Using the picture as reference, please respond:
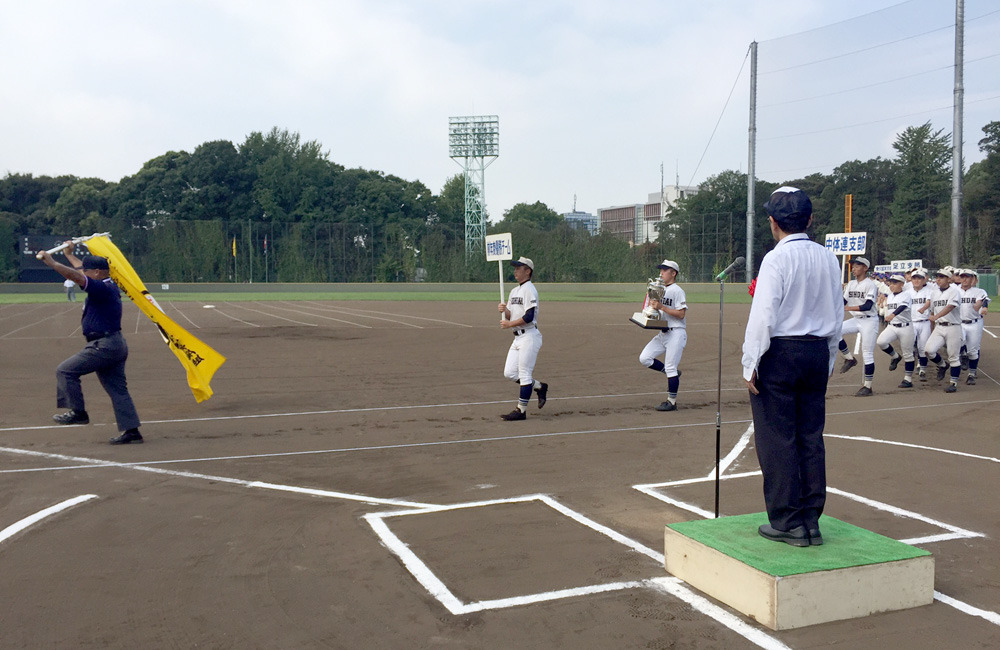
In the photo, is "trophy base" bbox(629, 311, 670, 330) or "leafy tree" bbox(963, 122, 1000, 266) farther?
"leafy tree" bbox(963, 122, 1000, 266)

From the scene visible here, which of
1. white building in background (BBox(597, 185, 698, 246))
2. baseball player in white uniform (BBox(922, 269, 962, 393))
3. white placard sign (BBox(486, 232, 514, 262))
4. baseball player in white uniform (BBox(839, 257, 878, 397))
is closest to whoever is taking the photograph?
white placard sign (BBox(486, 232, 514, 262))

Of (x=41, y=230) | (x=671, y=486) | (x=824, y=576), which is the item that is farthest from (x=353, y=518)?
(x=41, y=230)

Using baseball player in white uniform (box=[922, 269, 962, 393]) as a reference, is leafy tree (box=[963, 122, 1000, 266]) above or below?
above

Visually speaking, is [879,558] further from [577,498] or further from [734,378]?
[734,378]

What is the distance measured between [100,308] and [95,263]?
1.73 ft

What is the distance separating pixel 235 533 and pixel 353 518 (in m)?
0.89

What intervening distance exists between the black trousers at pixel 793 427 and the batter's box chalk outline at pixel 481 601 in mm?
942

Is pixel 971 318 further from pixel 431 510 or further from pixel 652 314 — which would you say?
pixel 431 510

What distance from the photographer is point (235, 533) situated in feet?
19.5

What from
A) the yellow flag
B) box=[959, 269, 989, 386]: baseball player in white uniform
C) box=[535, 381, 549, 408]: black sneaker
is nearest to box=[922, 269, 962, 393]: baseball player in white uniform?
box=[959, 269, 989, 386]: baseball player in white uniform

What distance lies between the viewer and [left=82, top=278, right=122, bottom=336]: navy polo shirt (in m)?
9.34

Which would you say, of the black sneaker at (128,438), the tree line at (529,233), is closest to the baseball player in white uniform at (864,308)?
the black sneaker at (128,438)

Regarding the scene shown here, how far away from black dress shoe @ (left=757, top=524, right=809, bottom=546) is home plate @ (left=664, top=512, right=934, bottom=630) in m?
0.04

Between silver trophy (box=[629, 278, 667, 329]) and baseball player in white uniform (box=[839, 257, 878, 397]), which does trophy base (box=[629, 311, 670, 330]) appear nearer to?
silver trophy (box=[629, 278, 667, 329])
